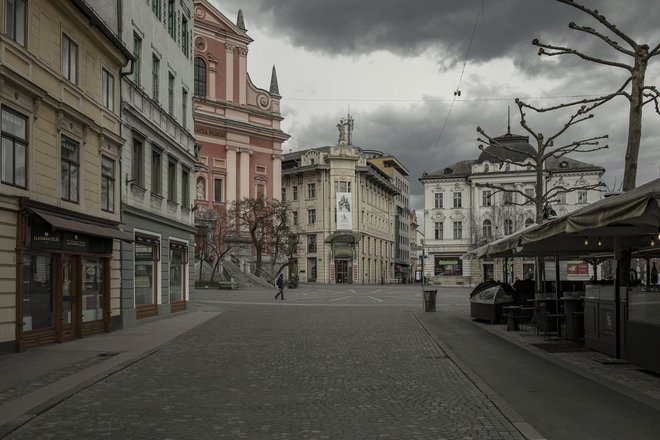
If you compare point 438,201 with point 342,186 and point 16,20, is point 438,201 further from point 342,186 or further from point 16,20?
point 16,20

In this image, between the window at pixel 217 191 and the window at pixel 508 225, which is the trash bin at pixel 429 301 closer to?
the window at pixel 217 191

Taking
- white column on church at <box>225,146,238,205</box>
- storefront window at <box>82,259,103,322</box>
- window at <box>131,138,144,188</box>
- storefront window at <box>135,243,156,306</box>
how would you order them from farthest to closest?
white column on church at <box>225,146,238,205</box> < window at <box>131,138,144,188</box> < storefront window at <box>135,243,156,306</box> < storefront window at <box>82,259,103,322</box>

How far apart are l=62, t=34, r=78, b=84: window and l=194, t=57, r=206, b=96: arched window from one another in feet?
149

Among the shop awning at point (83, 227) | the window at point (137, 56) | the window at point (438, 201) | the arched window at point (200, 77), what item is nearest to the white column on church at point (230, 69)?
the arched window at point (200, 77)

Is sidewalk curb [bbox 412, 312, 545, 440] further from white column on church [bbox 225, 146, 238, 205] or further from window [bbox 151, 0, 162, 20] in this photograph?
white column on church [bbox 225, 146, 238, 205]

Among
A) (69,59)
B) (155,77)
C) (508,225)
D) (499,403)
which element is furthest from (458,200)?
(499,403)

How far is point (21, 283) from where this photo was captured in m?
14.1

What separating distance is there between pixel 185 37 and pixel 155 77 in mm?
5577

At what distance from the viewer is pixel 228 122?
63.7 m

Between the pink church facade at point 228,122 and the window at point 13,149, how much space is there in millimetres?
46453

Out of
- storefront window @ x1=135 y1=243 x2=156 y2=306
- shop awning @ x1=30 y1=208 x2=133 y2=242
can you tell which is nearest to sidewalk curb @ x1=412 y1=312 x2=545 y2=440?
shop awning @ x1=30 y1=208 x2=133 y2=242

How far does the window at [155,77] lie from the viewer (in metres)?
24.6

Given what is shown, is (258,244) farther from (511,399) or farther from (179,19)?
(511,399)

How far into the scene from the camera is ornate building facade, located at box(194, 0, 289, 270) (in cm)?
6209
